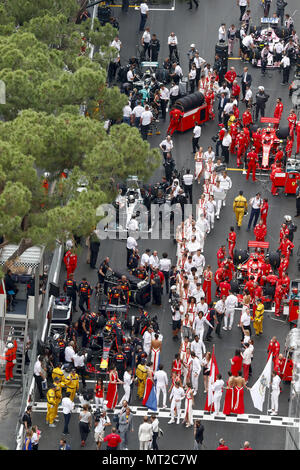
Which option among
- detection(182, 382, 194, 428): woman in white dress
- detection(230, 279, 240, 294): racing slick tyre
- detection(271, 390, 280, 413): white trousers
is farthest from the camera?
detection(230, 279, 240, 294): racing slick tyre

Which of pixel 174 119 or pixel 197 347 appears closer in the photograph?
pixel 197 347

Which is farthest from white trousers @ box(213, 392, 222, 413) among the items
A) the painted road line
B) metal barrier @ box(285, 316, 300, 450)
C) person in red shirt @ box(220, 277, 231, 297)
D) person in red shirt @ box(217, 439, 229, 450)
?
person in red shirt @ box(220, 277, 231, 297)

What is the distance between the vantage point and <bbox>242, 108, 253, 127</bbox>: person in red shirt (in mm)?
49919

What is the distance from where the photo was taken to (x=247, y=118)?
50000mm

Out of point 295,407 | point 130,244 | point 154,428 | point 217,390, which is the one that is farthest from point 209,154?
point 154,428

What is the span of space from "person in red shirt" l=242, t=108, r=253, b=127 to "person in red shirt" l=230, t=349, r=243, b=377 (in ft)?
44.6

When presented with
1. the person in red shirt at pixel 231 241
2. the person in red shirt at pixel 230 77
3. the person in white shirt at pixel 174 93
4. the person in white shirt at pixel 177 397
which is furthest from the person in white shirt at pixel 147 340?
the person in red shirt at pixel 230 77

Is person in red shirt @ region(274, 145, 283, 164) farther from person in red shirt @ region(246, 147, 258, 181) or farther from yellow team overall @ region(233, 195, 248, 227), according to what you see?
yellow team overall @ region(233, 195, 248, 227)

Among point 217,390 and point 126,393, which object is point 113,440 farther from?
point 217,390

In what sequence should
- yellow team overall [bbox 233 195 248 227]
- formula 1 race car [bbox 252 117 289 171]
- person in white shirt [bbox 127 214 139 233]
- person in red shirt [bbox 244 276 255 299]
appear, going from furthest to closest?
formula 1 race car [bbox 252 117 289 171]
yellow team overall [bbox 233 195 248 227]
person in white shirt [bbox 127 214 139 233]
person in red shirt [bbox 244 276 255 299]

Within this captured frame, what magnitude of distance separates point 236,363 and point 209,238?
7.88 metres

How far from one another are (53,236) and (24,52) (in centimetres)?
769

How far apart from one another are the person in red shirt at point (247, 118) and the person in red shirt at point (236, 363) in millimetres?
13588

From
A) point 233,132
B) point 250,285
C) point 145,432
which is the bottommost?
point 145,432
